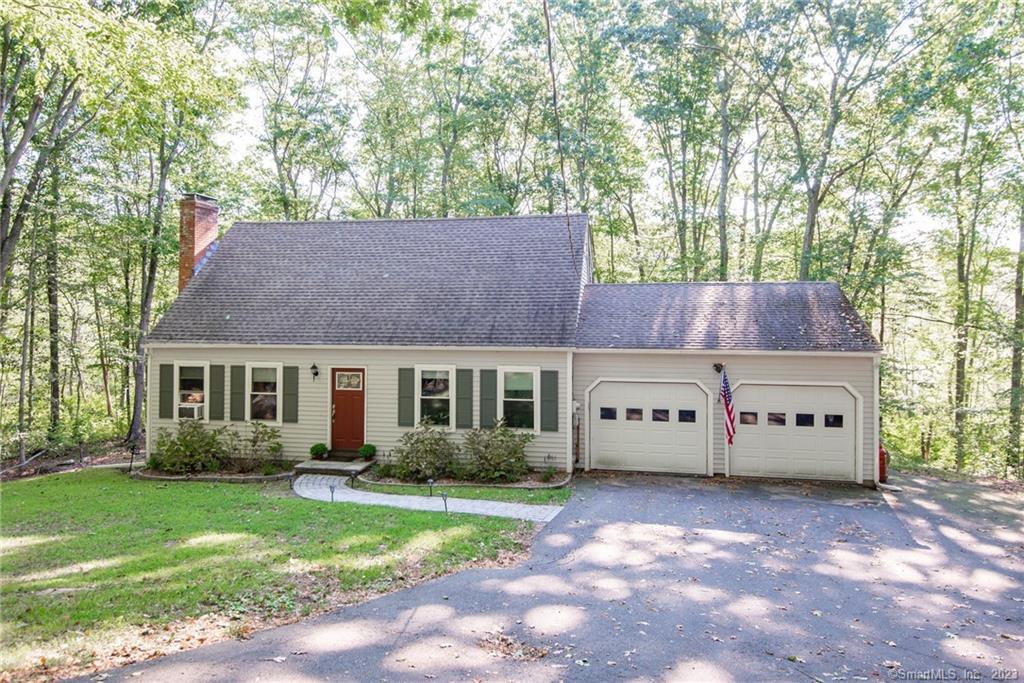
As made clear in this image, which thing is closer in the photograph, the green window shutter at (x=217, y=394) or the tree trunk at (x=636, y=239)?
the green window shutter at (x=217, y=394)

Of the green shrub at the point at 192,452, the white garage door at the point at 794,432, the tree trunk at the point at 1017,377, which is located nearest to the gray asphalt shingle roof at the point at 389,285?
the green shrub at the point at 192,452

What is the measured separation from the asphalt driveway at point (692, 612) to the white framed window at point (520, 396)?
3.69 meters

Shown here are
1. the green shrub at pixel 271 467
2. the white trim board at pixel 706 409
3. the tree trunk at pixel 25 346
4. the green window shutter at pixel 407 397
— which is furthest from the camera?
the tree trunk at pixel 25 346

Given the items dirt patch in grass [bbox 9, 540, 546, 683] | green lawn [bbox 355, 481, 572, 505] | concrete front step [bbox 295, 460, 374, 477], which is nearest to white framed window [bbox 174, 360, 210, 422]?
concrete front step [bbox 295, 460, 374, 477]

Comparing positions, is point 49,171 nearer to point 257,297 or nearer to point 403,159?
point 257,297

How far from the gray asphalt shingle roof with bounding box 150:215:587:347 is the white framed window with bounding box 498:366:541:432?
694 mm

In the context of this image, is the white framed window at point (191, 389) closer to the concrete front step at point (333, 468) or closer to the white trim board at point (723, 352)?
the concrete front step at point (333, 468)

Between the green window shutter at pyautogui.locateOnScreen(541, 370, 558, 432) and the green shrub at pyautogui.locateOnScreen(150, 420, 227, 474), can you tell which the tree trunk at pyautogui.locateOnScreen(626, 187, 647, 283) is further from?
the green shrub at pyautogui.locateOnScreen(150, 420, 227, 474)

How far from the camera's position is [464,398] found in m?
13.3

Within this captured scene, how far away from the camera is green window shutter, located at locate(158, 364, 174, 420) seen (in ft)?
46.5

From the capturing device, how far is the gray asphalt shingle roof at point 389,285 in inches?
535

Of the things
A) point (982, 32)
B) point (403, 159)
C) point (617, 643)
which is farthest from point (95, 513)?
point (982, 32)

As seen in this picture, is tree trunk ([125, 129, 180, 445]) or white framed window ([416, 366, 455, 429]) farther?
tree trunk ([125, 129, 180, 445])

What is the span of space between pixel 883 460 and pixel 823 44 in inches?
541
